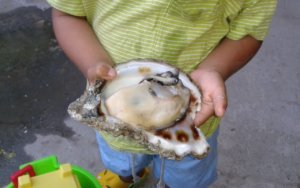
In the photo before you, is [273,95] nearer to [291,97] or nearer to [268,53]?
[291,97]

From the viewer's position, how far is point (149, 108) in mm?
921

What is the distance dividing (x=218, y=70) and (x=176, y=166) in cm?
32

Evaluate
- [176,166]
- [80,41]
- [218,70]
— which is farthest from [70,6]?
[176,166]

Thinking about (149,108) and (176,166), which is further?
(176,166)

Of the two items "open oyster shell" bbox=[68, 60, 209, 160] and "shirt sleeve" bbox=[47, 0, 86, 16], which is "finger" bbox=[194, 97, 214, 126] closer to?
"open oyster shell" bbox=[68, 60, 209, 160]

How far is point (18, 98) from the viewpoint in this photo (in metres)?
1.80

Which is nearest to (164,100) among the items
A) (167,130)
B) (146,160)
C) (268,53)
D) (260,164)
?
(167,130)

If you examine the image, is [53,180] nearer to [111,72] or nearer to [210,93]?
[111,72]

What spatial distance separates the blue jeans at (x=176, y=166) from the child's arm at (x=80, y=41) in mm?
288

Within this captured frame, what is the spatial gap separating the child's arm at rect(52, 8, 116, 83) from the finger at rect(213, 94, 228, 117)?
0.27m

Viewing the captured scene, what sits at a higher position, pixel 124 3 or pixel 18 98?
pixel 124 3

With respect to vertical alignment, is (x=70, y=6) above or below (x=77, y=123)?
above

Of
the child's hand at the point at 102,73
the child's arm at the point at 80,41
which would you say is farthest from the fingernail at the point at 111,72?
the child's arm at the point at 80,41

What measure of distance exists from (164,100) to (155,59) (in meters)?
0.09
